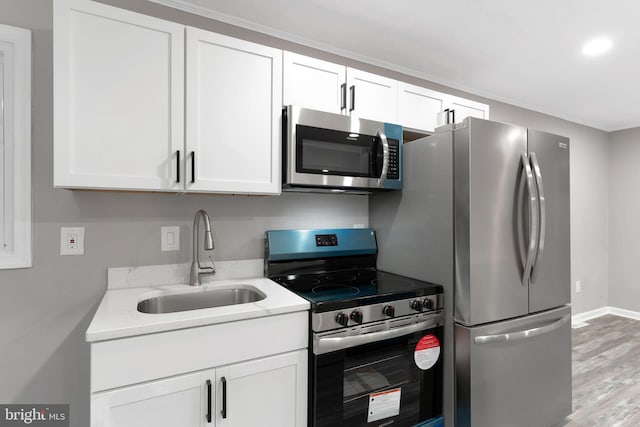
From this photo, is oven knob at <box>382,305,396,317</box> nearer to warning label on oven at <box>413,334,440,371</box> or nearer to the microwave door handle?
warning label on oven at <box>413,334,440,371</box>

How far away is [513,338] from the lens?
1821mm

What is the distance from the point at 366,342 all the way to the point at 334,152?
3.36ft

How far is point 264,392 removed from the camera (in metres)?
1.43

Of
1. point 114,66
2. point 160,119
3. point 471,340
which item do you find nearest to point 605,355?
point 471,340

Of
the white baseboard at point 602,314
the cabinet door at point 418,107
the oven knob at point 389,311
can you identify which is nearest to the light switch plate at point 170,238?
the oven knob at point 389,311

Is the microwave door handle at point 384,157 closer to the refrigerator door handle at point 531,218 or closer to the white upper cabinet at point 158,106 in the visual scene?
the white upper cabinet at point 158,106

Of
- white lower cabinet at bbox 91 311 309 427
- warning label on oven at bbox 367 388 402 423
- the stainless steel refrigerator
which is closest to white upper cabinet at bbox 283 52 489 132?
the stainless steel refrigerator

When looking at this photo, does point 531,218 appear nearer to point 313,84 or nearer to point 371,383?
point 371,383

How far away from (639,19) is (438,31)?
1146 millimetres

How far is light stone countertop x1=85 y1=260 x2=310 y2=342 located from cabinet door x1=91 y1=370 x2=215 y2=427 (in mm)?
206

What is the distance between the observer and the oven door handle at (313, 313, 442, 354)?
4.93ft

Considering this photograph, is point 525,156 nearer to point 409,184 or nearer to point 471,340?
point 409,184

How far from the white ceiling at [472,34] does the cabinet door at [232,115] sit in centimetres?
46

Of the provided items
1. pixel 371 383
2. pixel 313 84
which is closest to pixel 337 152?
pixel 313 84
